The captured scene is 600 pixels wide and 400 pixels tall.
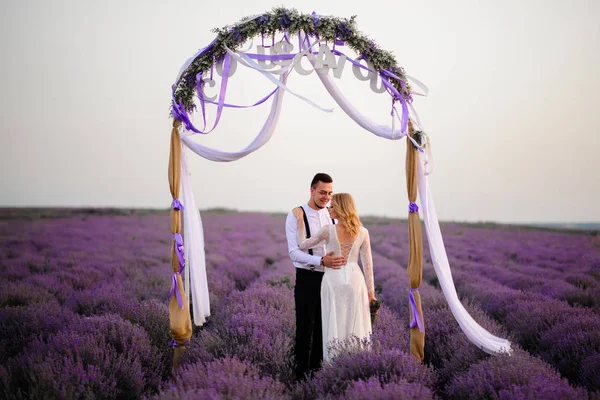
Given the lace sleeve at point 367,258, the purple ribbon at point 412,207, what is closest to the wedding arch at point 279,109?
the purple ribbon at point 412,207

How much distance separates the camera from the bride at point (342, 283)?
3637mm

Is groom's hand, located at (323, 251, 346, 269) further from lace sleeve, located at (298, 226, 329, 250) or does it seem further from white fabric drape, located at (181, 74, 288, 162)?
white fabric drape, located at (181, 74, 288, 162)

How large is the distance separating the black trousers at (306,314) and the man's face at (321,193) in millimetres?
607

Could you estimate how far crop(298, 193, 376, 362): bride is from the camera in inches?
143

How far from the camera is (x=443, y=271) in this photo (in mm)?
4316

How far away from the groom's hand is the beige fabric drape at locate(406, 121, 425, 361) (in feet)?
2.82

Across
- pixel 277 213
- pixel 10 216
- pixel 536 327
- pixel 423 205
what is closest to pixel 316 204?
pixel 423 205

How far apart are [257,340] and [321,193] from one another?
1.40 meters

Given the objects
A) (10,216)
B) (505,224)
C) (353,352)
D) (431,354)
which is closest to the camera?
(353,352)

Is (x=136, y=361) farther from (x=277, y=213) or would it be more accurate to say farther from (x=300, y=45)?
(x=277, y=213)

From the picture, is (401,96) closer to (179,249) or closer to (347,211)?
(347,211)

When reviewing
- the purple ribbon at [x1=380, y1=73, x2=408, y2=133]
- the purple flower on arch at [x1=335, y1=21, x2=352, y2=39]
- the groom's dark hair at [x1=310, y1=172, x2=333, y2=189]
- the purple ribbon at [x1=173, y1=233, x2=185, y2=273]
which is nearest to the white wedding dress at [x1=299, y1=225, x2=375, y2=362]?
the groom's dark hair at [x1=310, y1=172, x2=333, y2=189]

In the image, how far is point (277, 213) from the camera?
31703 millimetres

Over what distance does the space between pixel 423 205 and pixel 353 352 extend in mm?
1682
